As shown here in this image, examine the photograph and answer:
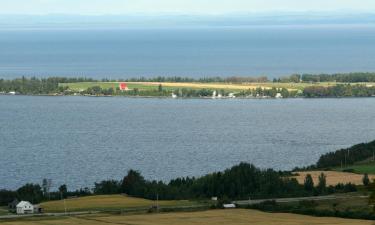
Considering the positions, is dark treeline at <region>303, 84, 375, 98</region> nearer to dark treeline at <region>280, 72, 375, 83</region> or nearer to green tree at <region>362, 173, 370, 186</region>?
dark treeline at <region>280, 72, 375, 83</region>

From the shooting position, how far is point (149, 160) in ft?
168

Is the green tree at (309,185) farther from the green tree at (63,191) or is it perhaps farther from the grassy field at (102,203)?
the green tree at (63,191)

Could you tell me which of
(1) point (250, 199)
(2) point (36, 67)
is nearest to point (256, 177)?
(1) point (250, 199)

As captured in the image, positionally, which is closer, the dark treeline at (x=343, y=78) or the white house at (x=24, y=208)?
the white house at (x=24, y=208)

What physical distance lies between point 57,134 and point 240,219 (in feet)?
99.9

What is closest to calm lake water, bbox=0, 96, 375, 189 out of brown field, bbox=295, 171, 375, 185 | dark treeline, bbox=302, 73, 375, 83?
brown field, bbox=295, 171, 375, 185

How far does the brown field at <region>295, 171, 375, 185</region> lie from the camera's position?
4222 cm

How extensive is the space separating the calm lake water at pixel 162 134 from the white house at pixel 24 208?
8.68 metres

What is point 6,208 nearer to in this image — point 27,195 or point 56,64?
point 27,195

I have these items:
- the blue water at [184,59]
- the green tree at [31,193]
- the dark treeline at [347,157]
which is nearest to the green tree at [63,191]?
the green tree at [31,193]

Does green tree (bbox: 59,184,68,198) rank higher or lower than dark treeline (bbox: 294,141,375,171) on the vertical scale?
lower

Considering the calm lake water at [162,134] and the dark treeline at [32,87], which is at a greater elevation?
the dark treeline at [32,87]

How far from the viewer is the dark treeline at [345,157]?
160 ft

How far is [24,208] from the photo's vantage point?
116ft
